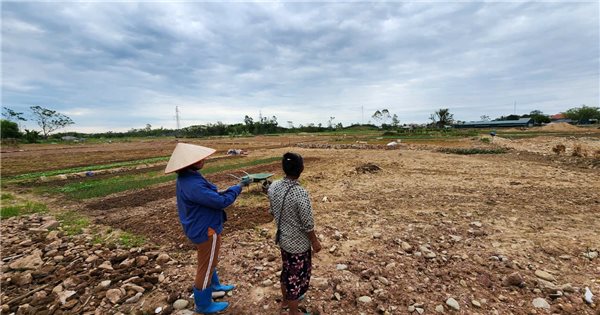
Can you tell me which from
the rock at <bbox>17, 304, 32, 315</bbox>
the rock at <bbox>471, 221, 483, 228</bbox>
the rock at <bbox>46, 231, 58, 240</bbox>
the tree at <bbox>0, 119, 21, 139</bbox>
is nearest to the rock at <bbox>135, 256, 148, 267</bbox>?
the rock at <bbox>17, 304, 32, 315</bbox>

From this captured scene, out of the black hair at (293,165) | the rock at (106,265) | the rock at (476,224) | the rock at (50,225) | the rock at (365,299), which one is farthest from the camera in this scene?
the rock at (50,225)

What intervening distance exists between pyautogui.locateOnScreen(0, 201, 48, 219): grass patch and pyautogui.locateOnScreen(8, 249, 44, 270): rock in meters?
3.86

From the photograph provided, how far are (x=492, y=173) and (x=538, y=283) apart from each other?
8.18 metres

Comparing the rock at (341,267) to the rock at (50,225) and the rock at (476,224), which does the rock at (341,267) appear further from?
the rock at (50,225)

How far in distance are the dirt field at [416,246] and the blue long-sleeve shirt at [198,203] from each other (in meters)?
1.04

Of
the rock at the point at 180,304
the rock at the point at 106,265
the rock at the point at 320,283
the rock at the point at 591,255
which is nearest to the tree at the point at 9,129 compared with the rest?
the rock at the point at 106,265

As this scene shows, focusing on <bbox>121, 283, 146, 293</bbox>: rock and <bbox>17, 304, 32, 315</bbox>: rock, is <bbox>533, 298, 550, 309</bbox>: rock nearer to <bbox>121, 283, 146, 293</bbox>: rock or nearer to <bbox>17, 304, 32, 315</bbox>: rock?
<bbox>121, 283, 146, 293</bbox>: rock

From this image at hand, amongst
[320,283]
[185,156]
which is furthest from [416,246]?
[185,156]

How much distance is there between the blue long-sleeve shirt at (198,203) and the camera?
2.67 m

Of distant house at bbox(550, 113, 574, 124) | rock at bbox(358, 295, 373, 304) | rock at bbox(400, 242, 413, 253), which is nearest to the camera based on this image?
rock at bbox(358, 295, 373, 304)

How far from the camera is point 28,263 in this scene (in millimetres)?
4156

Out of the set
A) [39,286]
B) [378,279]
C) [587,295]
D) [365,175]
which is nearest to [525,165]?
[365,175]

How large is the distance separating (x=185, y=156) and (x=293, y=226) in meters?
1.30

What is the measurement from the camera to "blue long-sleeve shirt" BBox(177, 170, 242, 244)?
2.67 meters
